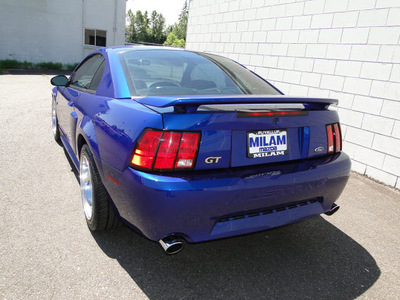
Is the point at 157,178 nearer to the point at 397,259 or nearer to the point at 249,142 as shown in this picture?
the point at 249,142

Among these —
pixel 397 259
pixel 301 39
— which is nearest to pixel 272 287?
pixel 397 259

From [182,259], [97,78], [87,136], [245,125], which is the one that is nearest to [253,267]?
[182,259]

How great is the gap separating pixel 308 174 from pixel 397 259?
4.17ft

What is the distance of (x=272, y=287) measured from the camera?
2014 mm

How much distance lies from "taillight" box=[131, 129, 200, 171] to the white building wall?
19.0 m

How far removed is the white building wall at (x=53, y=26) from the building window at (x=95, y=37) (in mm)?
272

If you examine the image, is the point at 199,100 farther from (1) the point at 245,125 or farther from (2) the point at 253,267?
(2) the point at 253,267

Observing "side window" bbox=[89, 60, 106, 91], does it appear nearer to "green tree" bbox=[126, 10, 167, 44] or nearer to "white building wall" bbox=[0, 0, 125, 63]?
"white building wall" bbox=[0, 0, 125, 63]

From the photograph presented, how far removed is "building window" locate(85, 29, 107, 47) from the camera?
62.2 ft

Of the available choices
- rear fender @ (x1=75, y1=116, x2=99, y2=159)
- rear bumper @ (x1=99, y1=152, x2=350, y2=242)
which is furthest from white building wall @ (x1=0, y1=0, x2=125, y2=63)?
rear bumper @ (x1=99, y1=152, x2=350, y2=242)

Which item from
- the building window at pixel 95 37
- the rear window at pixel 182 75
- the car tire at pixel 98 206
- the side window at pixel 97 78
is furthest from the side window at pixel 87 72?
the building window at pixel 95 37

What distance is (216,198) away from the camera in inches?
67.3

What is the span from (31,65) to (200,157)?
62.9 ft

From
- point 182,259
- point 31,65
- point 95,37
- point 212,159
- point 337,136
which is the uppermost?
point 95,37
